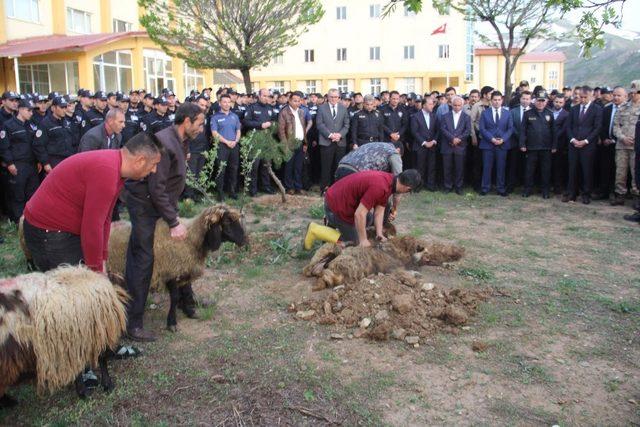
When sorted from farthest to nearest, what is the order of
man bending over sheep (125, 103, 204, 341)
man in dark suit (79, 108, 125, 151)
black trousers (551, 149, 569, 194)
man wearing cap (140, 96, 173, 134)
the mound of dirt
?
1. black trousers (551, 149, 569, 194)
2. man wearing cap (140, 96, 173, 134)
3. man in dark suit (79, 108, 125, 151)
4. the mound of dirt
5. man bending over sheep (125, 103, 204, 341)

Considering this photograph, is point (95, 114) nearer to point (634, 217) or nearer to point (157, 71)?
point (634, 217)

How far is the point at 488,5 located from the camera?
18484 millimetres

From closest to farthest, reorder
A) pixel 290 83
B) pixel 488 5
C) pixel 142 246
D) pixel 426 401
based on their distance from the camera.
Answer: pixel 426 401
pixel 142 246
pixel 488 5
pixel 290 83

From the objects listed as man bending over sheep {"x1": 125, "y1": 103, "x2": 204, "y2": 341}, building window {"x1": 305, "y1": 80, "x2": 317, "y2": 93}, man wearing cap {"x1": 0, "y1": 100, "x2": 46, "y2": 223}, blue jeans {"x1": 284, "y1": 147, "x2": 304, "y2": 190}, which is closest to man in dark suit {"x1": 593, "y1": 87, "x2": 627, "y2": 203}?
blue jeans {"x1": 284, "y1": 147, "x2": 304, "y2": 190}

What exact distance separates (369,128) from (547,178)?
3.99 meters

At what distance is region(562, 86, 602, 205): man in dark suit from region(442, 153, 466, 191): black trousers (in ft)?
7.18

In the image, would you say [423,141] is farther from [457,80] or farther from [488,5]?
[457,80]

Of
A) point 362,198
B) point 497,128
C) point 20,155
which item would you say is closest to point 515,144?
point 497,128

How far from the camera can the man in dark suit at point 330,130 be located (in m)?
12.4

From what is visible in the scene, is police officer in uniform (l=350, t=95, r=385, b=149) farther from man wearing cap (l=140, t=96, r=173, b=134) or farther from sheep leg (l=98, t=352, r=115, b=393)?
sheep leg (l=98, t=352, r=115, b=393)

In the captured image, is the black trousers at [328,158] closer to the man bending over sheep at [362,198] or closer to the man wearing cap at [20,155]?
the man bending over sheep at [362,198]

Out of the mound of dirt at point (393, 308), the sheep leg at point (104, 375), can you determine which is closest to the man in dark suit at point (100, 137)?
the mound of dirt at point (393, 308)

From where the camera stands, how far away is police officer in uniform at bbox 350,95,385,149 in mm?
12664

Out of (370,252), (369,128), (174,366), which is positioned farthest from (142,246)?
(369,128)
